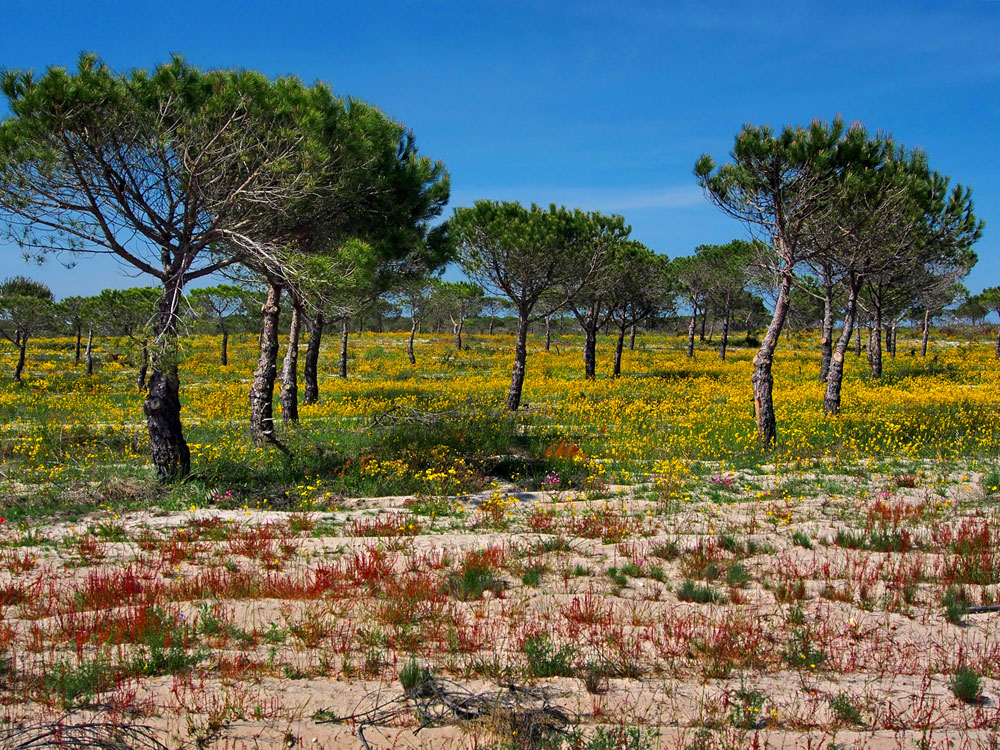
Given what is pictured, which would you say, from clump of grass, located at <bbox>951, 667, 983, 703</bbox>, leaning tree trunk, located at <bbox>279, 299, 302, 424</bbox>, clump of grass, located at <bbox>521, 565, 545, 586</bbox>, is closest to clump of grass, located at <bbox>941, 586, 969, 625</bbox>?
clump of grass, located at <bbox>951, 667, 983, 703</bbox>

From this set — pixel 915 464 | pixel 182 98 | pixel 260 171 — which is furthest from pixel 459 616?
pixel 915 464

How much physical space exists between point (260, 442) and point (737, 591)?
10.5m

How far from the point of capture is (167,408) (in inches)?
389

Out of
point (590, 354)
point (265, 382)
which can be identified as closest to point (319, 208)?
point (265, 382)

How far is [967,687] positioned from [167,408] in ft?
34.1

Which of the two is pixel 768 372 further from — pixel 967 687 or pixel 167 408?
pixel 167 408

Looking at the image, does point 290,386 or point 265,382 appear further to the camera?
point 290,386

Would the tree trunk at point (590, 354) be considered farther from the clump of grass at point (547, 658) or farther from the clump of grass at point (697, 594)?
the clump of grass at point (547, 658)

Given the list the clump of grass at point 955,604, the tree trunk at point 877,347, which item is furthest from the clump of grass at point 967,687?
the tree trunk at point 877,347

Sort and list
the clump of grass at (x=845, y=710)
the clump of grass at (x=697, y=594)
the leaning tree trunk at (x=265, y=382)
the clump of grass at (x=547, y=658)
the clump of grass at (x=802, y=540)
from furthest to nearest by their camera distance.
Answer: the leaning tree trunk at (x=265, y=382) → the clump of grass at (x=802, y=540) → the clump of grass at (x=697, y=594) → the clump of grass at (x=547, y=658) → the clump of grass at (x=845, y=710)

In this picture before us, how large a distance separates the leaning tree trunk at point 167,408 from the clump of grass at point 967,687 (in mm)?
9757

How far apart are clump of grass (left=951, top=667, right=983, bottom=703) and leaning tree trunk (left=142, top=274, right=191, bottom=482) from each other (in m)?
9.76

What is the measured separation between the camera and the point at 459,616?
561cm

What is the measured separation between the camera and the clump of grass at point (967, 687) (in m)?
4.37
